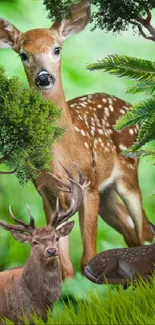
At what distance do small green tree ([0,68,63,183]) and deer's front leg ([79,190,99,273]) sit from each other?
0.47 m

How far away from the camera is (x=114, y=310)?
172 inches

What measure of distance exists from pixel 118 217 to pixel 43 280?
4.91 ft

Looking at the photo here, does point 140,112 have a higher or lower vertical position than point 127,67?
lower

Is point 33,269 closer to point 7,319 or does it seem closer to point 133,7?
point 7,319

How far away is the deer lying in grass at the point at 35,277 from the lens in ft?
14.5

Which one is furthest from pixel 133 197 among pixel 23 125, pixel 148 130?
pixel 23 125

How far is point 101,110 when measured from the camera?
5773mm

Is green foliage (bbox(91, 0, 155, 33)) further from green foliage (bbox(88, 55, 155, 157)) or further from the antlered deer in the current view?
green foliage (bbox(88, 55, 155, 157))

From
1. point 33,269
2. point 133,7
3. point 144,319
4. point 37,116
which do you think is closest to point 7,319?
point 33,269

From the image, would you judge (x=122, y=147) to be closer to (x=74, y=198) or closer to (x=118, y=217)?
(x=118, y=217)

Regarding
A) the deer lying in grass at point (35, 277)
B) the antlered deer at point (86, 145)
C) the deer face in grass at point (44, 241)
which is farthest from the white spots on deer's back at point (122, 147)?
the deer face in grass at point (44, 241)

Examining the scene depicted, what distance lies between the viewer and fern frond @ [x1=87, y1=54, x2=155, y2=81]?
16.1 feet

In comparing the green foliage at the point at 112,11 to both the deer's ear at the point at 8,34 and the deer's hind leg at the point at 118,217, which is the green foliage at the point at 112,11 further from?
the deer's hind leg at the point at 118,217

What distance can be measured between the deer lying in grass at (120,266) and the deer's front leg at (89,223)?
0.48m
